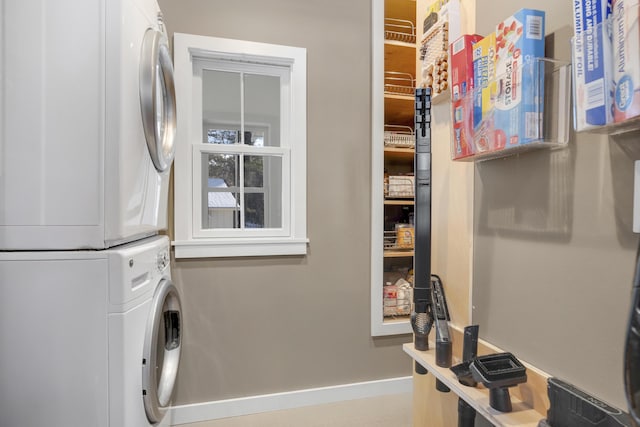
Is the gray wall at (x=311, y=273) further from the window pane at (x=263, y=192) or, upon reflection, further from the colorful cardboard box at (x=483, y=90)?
the colorful cardboard box at (x=483, y=90)

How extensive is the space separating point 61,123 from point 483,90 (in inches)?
49.5

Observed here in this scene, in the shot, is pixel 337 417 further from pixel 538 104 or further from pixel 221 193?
pixel 538 104

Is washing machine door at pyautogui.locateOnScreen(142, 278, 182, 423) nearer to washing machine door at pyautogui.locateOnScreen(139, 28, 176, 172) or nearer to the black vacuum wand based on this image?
washing machine door at pyautogui.locateOnScreen(139, 28, 176, 172)

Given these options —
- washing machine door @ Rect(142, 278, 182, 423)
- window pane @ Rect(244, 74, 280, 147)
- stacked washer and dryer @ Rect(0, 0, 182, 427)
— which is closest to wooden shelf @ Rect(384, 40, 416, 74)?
window pane @ Rect(244, 74, 280, 147)

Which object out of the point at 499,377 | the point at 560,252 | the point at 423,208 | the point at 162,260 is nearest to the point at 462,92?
the point at 423,208

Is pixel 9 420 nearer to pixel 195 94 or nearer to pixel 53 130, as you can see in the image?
pixel 53 130

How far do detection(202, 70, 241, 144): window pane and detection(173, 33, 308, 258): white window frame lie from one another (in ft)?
0.20

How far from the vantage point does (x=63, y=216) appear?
974 mm

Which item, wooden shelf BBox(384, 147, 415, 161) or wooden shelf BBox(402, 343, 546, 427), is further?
wooden shelf BBox(384, 147, 415, 161)

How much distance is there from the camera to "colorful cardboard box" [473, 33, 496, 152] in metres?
0.95

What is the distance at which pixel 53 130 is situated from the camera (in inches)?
38.3

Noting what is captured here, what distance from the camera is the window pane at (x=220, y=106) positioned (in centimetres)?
206

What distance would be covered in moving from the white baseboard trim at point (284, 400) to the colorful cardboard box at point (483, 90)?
5.94 ft

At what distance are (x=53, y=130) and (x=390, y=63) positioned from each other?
236cm
